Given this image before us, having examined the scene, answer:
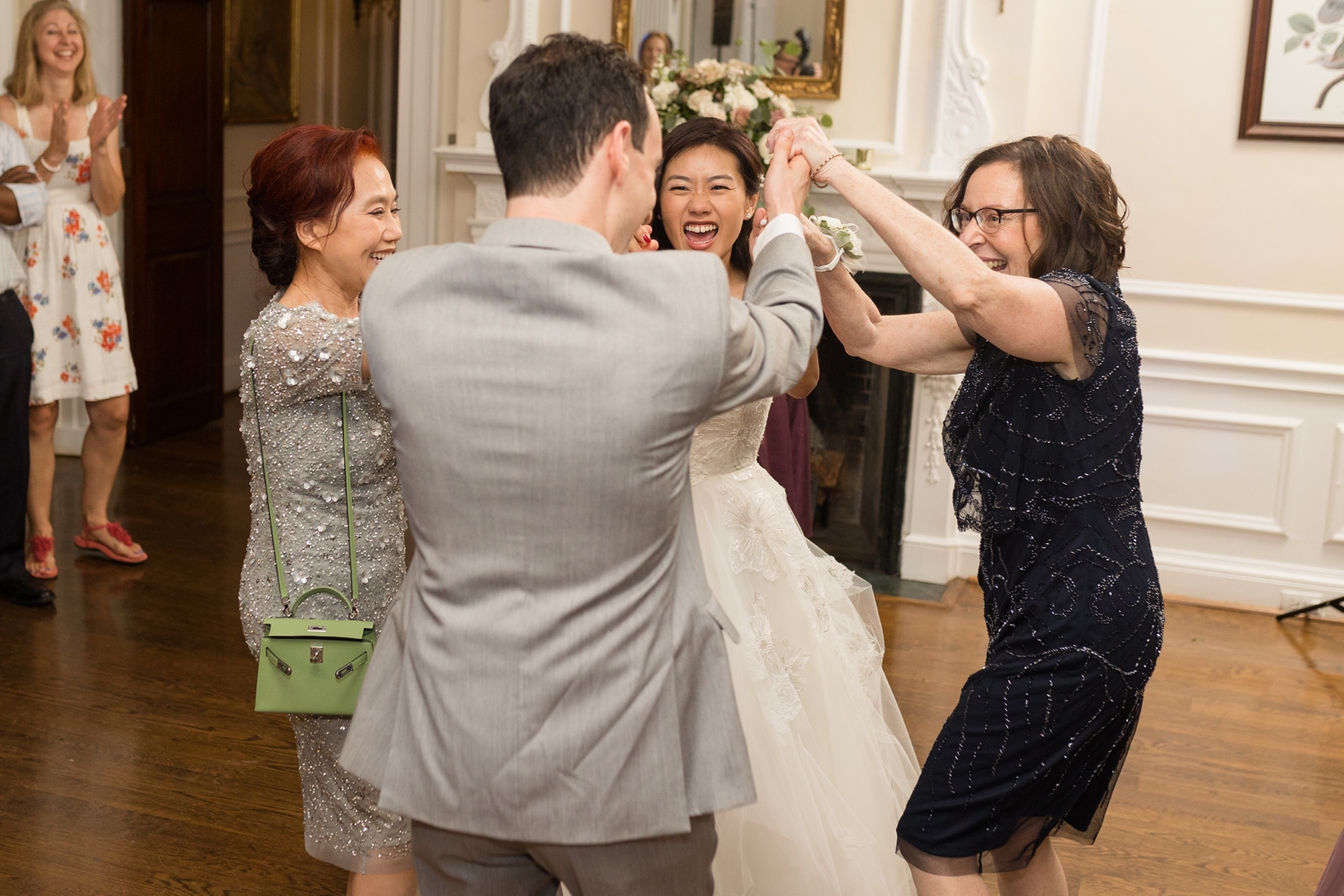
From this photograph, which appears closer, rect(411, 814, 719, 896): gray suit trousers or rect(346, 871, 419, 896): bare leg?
rect(411, 814, 719, 896): gray suit trousers

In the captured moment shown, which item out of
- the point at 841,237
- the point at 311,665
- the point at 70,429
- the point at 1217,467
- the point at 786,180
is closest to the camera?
the point at 786,180

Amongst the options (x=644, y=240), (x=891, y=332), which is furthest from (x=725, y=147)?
(x=891, y=332)

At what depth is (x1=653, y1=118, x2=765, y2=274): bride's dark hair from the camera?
8.64 ft

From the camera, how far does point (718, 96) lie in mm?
4449

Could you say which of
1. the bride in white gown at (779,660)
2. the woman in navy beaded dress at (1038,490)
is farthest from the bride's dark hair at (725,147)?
the woman in navy beaded dress at (1038,490)

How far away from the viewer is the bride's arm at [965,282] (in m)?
1.79

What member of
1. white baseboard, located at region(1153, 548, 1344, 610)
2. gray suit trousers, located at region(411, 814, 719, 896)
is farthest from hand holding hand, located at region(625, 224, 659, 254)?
white baseboard, located at region(1153, 548, 1344, 610)

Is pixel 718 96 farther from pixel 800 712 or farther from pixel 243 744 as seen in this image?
pixel 800 712

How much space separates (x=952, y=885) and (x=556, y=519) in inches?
38.5

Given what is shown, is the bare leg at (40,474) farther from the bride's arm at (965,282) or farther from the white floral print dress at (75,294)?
the bride's arm at (965,282)

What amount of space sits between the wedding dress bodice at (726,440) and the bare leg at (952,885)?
0.85 m

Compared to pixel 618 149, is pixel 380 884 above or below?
below

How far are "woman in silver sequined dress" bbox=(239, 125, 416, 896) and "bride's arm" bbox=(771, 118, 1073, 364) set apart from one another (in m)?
0.71

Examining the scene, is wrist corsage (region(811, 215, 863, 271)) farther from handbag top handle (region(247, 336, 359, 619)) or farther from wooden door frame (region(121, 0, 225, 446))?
wooden door frame (region(121, 0, 225, 446))
